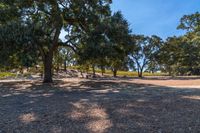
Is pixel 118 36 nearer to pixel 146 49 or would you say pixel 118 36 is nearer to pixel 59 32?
pixel 59 32

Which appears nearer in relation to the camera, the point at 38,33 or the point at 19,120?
the point at 19,120

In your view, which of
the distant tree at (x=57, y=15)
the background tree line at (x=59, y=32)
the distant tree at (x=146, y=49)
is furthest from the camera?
the distant tree at (x=146, y=49)

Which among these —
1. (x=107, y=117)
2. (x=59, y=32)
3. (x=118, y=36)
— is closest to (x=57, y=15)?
(x=59, y=32)

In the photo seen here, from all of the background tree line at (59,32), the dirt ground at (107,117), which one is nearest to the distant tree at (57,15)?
the background tree line at (59,32)

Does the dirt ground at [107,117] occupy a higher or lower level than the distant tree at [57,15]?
lower

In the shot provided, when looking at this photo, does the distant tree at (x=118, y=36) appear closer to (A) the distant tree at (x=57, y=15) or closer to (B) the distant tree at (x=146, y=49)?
(A) the distant tree at (x=57, y=15)

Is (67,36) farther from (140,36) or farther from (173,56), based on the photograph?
(173,56)

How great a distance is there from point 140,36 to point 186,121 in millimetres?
41069

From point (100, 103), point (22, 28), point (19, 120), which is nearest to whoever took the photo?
point (19, 120)

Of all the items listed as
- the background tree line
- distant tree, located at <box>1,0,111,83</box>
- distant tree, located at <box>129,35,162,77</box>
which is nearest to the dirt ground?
the background tree line

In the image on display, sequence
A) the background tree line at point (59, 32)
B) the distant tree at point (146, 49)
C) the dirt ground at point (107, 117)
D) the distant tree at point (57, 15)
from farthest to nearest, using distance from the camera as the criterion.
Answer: the distant tree at point (146, 49) → the distant tree at point (57, 15) → the background tree line at point (59, 32) → the dirt ground at point (107, 117)

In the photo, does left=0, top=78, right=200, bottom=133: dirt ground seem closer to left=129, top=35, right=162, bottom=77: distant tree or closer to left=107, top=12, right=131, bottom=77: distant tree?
left=107, top=12, right=131, bottom=77: distant tree

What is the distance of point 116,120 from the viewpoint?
673 cm

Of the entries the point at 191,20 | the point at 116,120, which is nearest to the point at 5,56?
the point at 116,120
